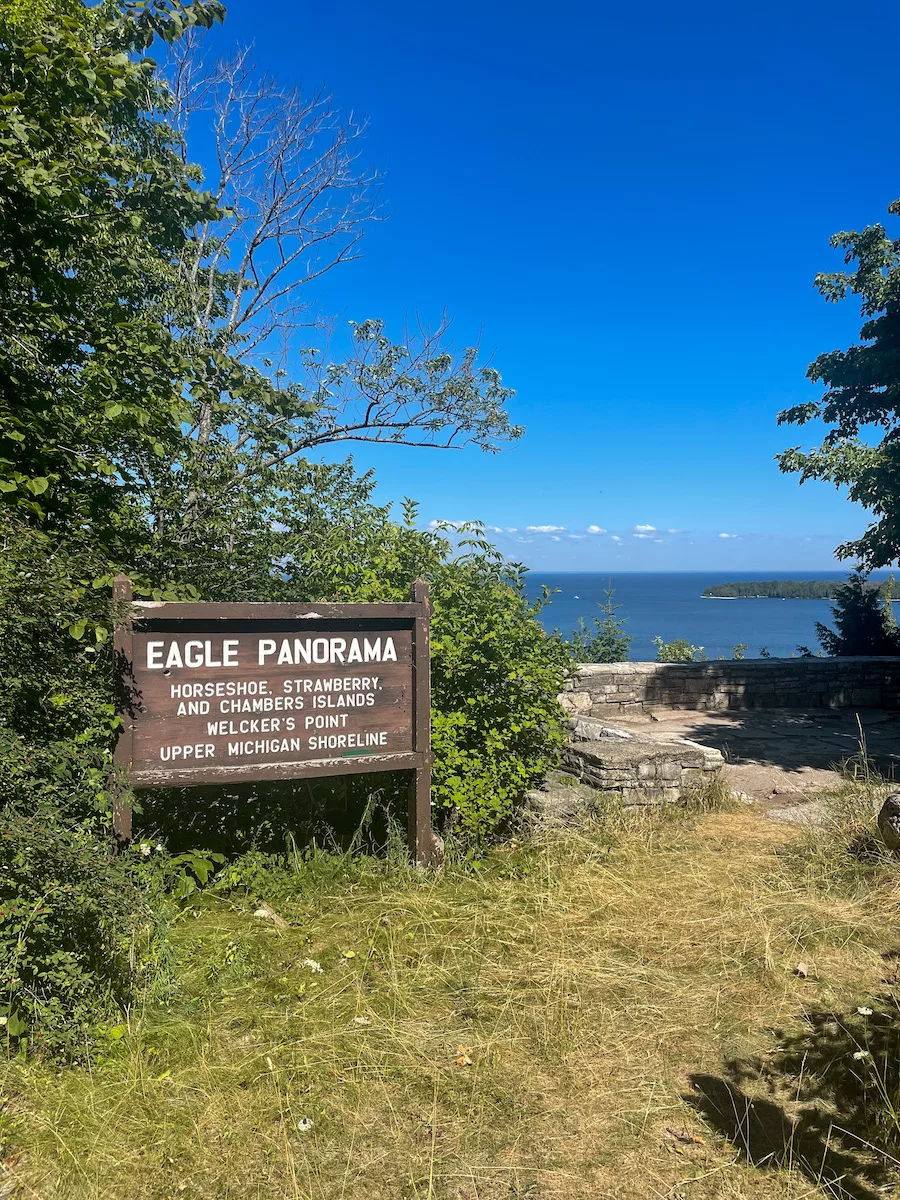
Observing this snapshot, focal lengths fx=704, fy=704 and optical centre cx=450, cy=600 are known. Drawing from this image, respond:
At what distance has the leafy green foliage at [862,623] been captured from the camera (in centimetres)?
1368

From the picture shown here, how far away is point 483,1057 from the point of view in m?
2.77

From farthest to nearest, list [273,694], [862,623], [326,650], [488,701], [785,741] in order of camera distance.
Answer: [862,623] < [785,741] < [488,701] < [326,650] < [273,694]

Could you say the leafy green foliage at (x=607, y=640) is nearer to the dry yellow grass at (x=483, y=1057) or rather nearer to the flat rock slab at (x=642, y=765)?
the flat rock slab at (x=642, y=765)

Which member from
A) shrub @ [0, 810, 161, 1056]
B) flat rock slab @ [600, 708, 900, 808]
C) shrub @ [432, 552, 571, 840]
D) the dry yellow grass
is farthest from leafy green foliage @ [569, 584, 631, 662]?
shrub @ [0, 810, 161, 1056]

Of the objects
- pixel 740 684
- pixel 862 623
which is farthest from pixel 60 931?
pixel 862 623

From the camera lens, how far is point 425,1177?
221cm

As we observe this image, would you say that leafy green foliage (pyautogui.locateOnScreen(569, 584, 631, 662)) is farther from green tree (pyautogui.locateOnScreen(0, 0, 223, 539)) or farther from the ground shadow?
green tree (pyautogui.locateOnScreen(0, 0, 223, 539))

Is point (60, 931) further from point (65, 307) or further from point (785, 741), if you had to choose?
point (785, 741)

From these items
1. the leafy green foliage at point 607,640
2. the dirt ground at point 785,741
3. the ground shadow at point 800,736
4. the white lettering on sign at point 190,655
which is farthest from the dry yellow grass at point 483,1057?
the leafy green foliage at point 607,640

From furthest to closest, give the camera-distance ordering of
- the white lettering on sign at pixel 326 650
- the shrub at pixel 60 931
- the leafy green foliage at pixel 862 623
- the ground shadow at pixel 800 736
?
the leafy green foliage at pixel 862 623 < the ground shadow at pixel 800 736 < the white lettering on sign at pixel 326 650 < the shrub at pixel 60 931

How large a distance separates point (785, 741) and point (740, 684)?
7.91 feet

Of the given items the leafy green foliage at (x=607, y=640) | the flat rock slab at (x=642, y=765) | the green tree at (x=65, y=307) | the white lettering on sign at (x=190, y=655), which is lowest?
the flat rock slab at (x=642, y=765)

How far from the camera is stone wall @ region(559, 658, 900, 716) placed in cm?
1102

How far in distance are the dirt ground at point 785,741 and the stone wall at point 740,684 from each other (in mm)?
283
